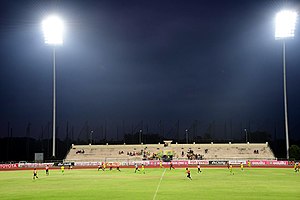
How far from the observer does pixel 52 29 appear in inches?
2633

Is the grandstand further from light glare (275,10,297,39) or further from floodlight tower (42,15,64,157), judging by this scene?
light glare (275,10,297,39)

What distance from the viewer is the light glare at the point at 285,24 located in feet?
206

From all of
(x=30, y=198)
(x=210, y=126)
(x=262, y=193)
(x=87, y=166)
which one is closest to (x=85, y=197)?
(x=30, y=198)

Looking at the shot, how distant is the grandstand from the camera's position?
279 feet

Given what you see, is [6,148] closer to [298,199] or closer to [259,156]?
[259,156]

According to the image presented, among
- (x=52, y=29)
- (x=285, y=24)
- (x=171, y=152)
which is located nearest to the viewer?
(x=285, y=24)

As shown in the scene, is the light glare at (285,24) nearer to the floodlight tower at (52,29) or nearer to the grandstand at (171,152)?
the grandstand at (171,152)

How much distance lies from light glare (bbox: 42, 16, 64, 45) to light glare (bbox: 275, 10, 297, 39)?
4010 centimetres

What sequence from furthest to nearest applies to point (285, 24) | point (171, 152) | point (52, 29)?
1. point (171, 152)
2. point (52, 29)
3. point (285, 24)

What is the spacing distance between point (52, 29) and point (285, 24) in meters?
42.6

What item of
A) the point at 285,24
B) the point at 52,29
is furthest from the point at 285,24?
the point at 52,29

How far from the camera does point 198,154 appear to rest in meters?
87.1

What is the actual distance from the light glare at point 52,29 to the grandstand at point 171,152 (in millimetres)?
30071

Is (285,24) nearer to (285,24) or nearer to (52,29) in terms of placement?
(285,24)
